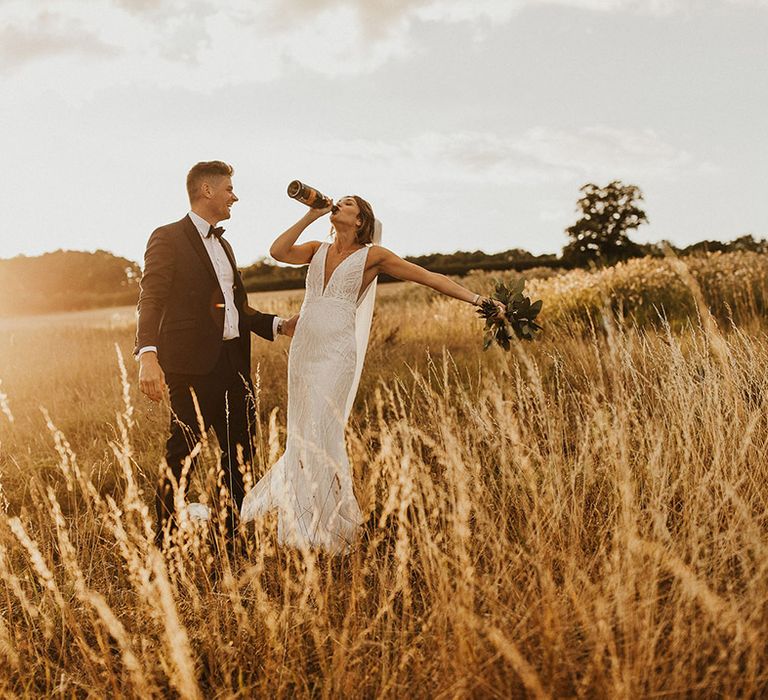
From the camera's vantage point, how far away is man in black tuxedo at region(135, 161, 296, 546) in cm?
358

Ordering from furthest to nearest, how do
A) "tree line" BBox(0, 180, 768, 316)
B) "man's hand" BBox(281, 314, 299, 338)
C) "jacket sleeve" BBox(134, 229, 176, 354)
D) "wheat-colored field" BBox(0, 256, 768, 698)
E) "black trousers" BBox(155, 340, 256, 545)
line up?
"tree line" BBox(0, 180, 768, 316) < "man's hand" BBox(281, 314, 299, 338) < "black trousers" BBox(155, 340, 256, 545) < "jacket sleeve" BBox(134, 229, 176, 354) < "wheat-colored field" BBox(0, 256, 768, 698)

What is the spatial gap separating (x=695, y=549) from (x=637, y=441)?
76.5 inches

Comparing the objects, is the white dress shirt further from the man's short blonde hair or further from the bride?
the bride

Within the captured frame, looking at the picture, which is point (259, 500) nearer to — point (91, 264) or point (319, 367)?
point (319, 367)

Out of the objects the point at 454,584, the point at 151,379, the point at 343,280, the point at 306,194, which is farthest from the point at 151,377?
the point at 454,584

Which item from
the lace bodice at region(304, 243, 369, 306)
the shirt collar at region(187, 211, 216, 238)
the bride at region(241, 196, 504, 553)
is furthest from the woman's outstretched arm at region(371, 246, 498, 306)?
the shirt collar at region(187, 211, 216, 238)

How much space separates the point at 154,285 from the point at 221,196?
2.46 ft

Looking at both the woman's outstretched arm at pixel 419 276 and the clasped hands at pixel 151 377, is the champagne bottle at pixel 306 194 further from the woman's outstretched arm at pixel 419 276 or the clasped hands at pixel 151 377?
the clasped hands at pixel 151 377

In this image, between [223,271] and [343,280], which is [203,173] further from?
[343,280]

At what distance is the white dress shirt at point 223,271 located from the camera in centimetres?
383

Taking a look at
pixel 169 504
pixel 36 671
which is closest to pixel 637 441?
pixel 169 504

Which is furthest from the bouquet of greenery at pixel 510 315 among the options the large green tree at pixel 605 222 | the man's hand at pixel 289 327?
the large green tree at pixel 605 222

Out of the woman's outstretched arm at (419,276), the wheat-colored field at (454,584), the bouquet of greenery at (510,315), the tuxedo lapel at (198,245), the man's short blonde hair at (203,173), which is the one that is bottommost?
the wheat-colored field at (454,584)

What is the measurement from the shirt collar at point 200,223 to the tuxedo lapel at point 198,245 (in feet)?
0.15
